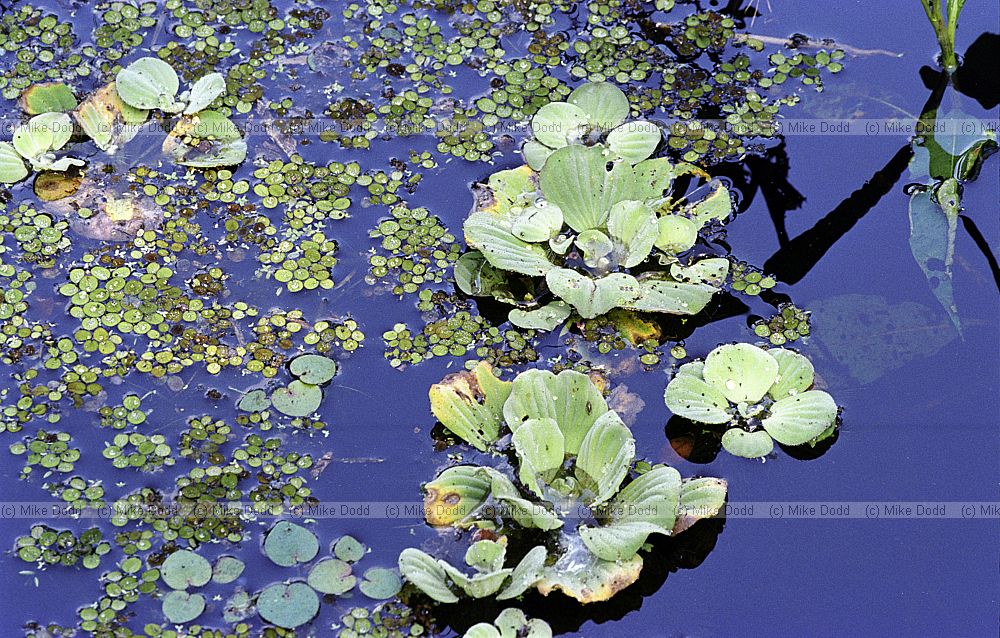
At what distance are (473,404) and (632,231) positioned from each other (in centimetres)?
67

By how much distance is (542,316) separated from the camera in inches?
112

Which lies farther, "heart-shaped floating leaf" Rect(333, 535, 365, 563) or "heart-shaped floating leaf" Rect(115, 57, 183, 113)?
"heart-shaped floating leaf" Rect(115, 57, 183, 113)

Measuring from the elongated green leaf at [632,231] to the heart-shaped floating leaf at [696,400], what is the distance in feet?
1.23

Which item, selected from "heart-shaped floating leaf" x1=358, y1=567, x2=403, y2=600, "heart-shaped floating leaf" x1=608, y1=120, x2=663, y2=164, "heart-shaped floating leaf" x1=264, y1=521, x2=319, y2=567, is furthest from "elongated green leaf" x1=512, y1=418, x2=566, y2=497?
"heart-shaped floating leaf" x1=608, y1=120, x2=663, y2=164

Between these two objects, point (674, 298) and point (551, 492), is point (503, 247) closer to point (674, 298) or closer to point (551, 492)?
point (674, 298)

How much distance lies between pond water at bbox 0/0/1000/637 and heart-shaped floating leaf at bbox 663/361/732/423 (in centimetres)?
7

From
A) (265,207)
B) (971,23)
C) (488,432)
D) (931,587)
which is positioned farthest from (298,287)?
(971,23)

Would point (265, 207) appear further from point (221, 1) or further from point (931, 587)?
point (931, 587)

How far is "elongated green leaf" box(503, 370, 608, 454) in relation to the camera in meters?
2.54

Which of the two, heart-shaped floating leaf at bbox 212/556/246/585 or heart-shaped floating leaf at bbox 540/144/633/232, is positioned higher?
heart-shaped floating leaf at bbox 540/144/633/232

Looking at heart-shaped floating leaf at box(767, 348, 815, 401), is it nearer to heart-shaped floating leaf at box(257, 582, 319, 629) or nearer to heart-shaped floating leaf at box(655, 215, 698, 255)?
heart-shaped floating leaf at box(655, 215, 698, 255)

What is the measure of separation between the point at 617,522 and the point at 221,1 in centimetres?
227

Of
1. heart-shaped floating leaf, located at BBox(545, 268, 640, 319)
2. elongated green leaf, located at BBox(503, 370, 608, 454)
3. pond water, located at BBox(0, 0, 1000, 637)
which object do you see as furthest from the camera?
heart-shaped floating leaf, located at BBox(545, 268, 640, 319)

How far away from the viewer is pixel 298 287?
2936 millimetres
